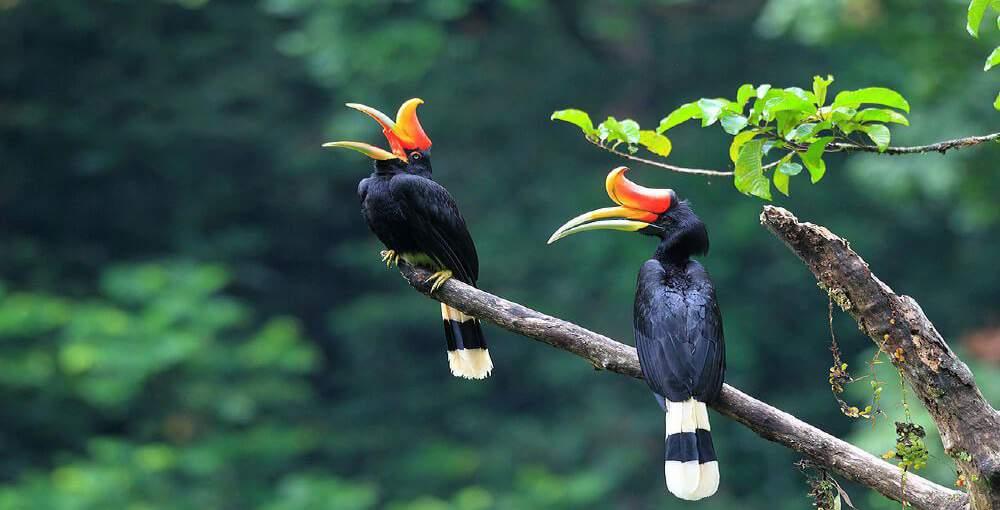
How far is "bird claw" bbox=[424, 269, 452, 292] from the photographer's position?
385cm

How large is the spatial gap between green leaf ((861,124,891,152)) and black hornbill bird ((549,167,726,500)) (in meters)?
0.74

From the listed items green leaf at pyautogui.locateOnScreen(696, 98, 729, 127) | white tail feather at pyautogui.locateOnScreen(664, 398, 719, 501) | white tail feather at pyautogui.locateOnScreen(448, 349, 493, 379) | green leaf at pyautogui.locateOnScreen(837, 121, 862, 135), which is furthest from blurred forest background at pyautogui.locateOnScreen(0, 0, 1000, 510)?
green leaf at pyautogui.locateOnScreen(837, 121, 862, 135)

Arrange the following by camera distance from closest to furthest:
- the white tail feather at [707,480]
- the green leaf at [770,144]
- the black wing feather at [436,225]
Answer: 1. the green leaf at [770,144]
2. the white tail feather at [707,480]
3. the black wing feather at [436,225]

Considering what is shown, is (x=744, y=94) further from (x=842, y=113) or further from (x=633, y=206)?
(x=633, y=206)

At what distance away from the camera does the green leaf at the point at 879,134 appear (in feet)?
9.64

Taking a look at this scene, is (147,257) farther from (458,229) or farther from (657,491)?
(458,229)

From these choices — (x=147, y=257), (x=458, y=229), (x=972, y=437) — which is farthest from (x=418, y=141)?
(x=147, y=257)

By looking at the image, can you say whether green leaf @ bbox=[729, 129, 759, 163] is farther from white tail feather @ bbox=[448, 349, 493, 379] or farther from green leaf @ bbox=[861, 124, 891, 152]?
white tail feather @ bbox=[448, 349, 493, 379]

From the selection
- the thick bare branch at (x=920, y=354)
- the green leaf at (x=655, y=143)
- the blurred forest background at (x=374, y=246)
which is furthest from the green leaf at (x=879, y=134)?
the blurred forest background at (x=374, y=246)

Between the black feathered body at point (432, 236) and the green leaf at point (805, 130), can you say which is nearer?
the green leaf at point (805, 130)

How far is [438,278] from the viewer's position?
12.8 feet

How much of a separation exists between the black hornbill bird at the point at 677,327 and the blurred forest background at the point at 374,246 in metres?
6.94

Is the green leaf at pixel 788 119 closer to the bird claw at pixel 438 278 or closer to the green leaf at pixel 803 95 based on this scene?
the green leaf at pixel 803 95

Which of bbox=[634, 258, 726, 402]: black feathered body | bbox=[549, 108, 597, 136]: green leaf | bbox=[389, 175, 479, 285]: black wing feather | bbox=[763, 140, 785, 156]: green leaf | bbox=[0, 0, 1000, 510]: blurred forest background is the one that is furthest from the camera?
bbox=[0, 0, 1000, 510]: blurred forest background
